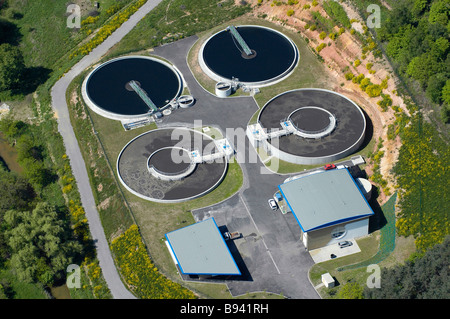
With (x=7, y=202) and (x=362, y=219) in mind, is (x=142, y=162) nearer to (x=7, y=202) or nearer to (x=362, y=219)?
(x=7, y=202)

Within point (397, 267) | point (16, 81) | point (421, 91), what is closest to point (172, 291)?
point (397, 267)

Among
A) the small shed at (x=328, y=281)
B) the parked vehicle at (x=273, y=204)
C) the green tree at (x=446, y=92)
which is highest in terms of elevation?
the green tree at (x=446, y=92)

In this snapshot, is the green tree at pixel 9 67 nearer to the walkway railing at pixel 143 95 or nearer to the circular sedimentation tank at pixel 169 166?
the walkway railing at pixel 143 95

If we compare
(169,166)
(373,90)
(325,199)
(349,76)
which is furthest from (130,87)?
(325,199)

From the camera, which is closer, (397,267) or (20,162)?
(397,267)

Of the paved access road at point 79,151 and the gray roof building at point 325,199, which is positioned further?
the paved access road at point 79,151

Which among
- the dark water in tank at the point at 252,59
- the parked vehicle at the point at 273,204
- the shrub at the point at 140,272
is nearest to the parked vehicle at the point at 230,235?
the parked vehicle at the point at 273,204

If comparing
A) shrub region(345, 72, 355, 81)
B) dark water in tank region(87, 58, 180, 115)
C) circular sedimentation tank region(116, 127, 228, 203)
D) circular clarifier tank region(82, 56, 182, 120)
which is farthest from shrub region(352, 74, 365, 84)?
dark water in tank region(87, 58, 180, 115)
